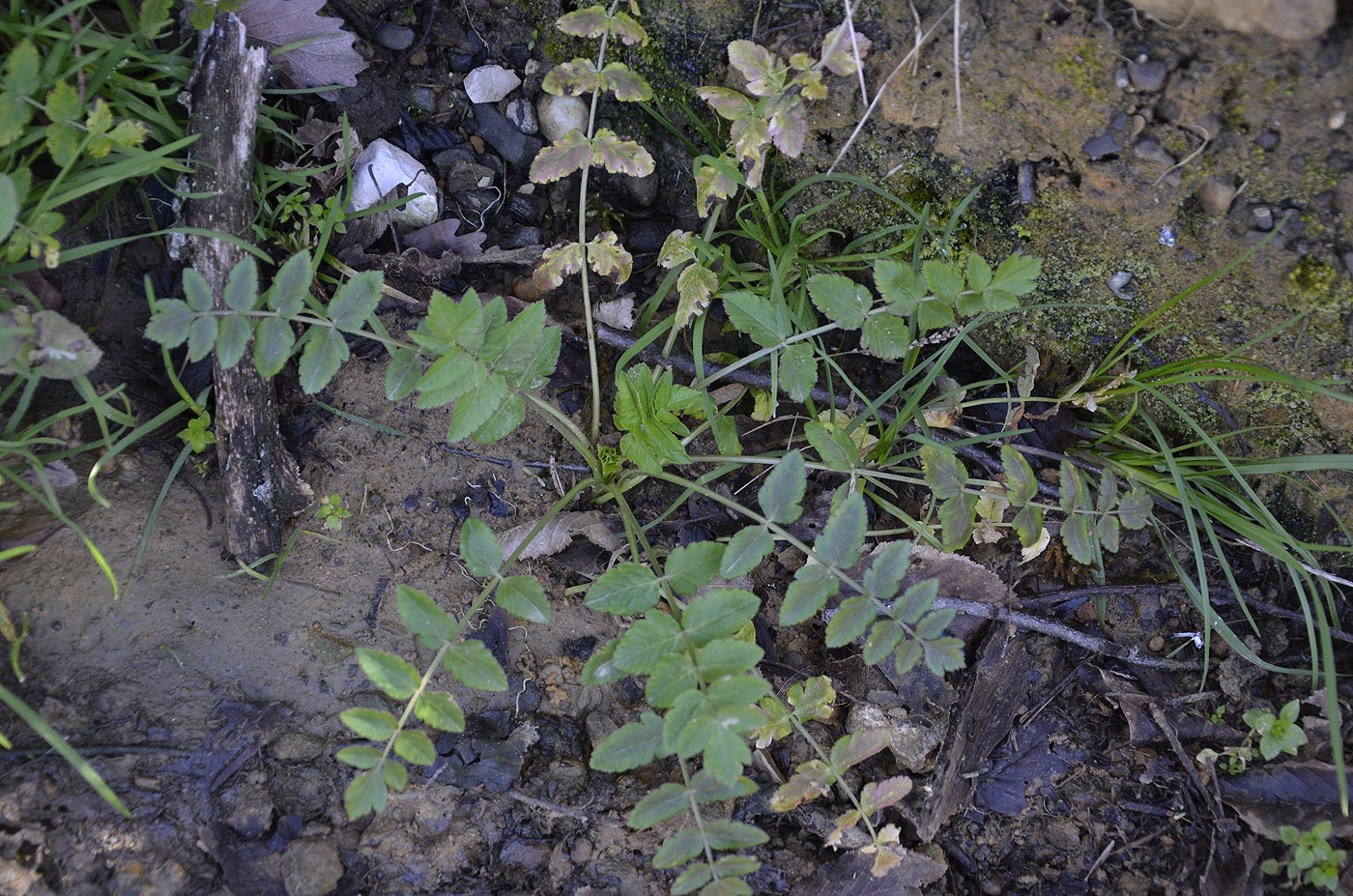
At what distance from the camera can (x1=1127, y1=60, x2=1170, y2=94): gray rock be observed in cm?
180

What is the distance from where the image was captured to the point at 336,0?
228 cm

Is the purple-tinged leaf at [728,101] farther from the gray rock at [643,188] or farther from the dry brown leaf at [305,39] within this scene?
the dry brown leaf at [305,39]

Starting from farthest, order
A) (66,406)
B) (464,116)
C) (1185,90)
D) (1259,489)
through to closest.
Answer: (464,116), (1259,489), (66,406), (1185,90)

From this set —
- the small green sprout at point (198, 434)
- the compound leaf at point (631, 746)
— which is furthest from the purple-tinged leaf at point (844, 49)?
the small green sprout at point (198, 434)

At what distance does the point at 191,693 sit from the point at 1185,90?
2.76m

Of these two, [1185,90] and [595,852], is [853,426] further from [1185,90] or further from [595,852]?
[595,852]

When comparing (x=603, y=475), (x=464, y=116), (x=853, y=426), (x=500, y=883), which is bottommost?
(x=500, y=883)

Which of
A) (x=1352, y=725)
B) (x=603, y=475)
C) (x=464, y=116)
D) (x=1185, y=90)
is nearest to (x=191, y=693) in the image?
(x=603, y=475)

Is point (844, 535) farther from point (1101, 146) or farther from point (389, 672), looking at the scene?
point (1101, 146)

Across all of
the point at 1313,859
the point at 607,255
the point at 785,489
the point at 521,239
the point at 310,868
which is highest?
the point at 607,255

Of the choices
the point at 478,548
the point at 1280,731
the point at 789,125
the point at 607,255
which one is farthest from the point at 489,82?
the point at 1280,731

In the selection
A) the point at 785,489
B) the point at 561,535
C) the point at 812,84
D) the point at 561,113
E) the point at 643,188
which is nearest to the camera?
the point at 785,489

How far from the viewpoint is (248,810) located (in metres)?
1.79

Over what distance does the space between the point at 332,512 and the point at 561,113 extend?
1364mm
